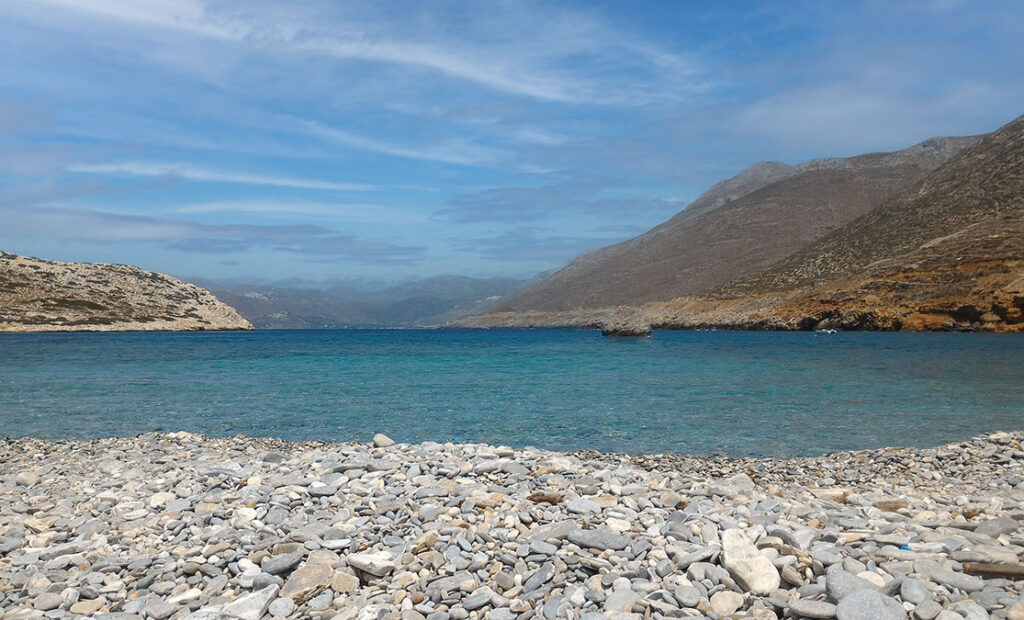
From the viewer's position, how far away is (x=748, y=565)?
501 cm

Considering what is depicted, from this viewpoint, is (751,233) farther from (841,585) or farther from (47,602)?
(47,602)

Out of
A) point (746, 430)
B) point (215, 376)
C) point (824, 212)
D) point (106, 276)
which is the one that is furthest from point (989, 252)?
point (106, 276)

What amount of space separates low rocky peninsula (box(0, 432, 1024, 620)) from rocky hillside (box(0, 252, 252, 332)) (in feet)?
334

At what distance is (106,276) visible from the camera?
384ft

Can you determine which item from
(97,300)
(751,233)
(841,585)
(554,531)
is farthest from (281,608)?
(751,233)

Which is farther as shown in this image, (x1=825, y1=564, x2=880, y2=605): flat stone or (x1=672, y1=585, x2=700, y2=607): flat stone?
(x1=672, y1=585, x2=700, y2=607): flat stone

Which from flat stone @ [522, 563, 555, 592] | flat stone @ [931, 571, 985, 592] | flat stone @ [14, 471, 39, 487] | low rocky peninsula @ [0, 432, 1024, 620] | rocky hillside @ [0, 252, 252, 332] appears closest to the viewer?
flat stone @ [931, 571, 985, 592]

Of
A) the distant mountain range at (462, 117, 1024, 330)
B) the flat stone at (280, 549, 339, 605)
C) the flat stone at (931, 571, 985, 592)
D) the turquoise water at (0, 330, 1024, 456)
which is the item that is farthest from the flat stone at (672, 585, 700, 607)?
the distant mountain range at (462, 117, 1024, 330)

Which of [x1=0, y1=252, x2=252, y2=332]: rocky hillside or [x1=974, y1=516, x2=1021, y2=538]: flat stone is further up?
[x1=0, y1=252, x2=252, y2=332]: rocky hillside

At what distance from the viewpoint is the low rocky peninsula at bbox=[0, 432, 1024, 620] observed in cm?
482

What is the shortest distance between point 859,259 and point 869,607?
94.1 meters

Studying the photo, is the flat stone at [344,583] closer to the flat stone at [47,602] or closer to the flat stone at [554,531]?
the flat stone at [554,531]

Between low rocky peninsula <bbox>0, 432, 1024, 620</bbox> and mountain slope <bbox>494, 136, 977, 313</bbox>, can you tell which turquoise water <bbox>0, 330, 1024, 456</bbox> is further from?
mountain slope <bbox>494, 136, 977, 313</bbox>

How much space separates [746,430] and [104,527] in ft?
42.6
